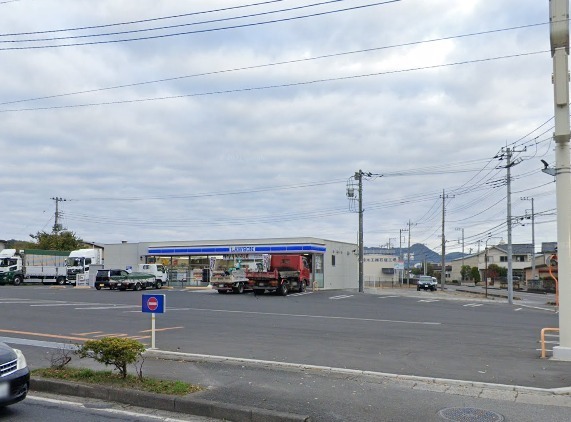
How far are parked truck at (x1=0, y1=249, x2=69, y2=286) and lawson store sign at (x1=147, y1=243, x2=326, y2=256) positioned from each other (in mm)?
9937

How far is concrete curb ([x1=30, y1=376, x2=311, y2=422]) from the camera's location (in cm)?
683

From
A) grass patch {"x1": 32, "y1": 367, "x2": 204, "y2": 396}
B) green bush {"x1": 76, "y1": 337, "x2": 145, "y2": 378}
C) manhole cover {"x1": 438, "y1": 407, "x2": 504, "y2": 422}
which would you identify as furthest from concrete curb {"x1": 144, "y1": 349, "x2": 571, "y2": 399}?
green bush {"x1": 76, "y1": 337, "x2": 145, "y2": 378}

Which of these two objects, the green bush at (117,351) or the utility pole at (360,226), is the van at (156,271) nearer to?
the utility pole at (360,226)

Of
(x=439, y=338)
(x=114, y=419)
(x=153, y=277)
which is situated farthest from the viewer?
(x=153, y=277)

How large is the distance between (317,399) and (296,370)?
2.21 m

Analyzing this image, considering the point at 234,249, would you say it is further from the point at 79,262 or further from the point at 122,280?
the point at 79,262

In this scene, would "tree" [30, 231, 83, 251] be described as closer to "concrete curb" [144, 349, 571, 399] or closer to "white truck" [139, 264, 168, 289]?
"white truck" [139, 264, 168, 289]

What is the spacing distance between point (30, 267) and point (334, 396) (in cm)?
5546

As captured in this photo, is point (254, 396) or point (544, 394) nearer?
point (254, 396)

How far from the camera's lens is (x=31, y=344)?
13.3m

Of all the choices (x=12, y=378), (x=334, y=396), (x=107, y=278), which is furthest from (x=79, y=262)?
(x=334, y=396)

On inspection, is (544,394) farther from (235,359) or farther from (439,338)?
(439,338)

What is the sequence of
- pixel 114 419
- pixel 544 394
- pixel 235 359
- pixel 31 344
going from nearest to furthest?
pixel 114 419, pixel 544 394, pixel 235 359, pixel 31 344

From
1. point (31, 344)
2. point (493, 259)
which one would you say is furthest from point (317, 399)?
point (493, 259)
